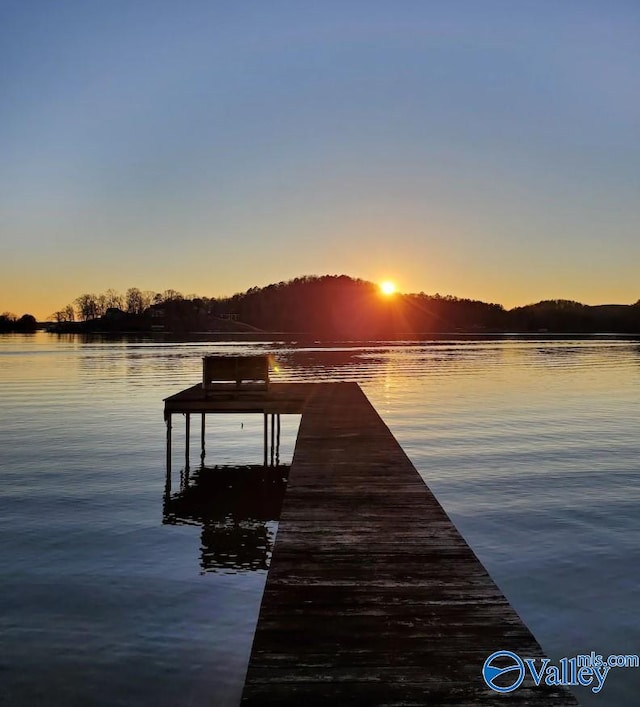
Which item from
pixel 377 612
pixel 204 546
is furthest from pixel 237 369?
pixel 377 612

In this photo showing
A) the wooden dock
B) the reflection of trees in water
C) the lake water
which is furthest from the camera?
the reflection of trees in water

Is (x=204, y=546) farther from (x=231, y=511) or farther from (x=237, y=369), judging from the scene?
(x=237, y=369)

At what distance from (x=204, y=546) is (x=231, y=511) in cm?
301

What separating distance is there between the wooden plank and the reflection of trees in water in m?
3.17

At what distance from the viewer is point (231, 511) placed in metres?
16.3

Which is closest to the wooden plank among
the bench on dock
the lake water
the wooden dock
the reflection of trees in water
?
the wooden dock

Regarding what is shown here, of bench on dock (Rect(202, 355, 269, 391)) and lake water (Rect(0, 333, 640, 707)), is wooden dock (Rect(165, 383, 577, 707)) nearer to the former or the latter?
lake water (Rect(0, 333, 640, 707))

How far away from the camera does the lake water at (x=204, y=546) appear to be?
8516 millimetres

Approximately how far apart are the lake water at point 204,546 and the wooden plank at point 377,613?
2.28 metres

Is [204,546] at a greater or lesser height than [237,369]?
lesser

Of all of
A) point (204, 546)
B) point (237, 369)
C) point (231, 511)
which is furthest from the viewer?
point (237, 369)

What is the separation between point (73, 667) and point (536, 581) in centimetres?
767

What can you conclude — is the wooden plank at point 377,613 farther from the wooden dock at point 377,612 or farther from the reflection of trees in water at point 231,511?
the reflection of trees in water at point 231,511

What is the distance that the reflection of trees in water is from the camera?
12.7 meters
